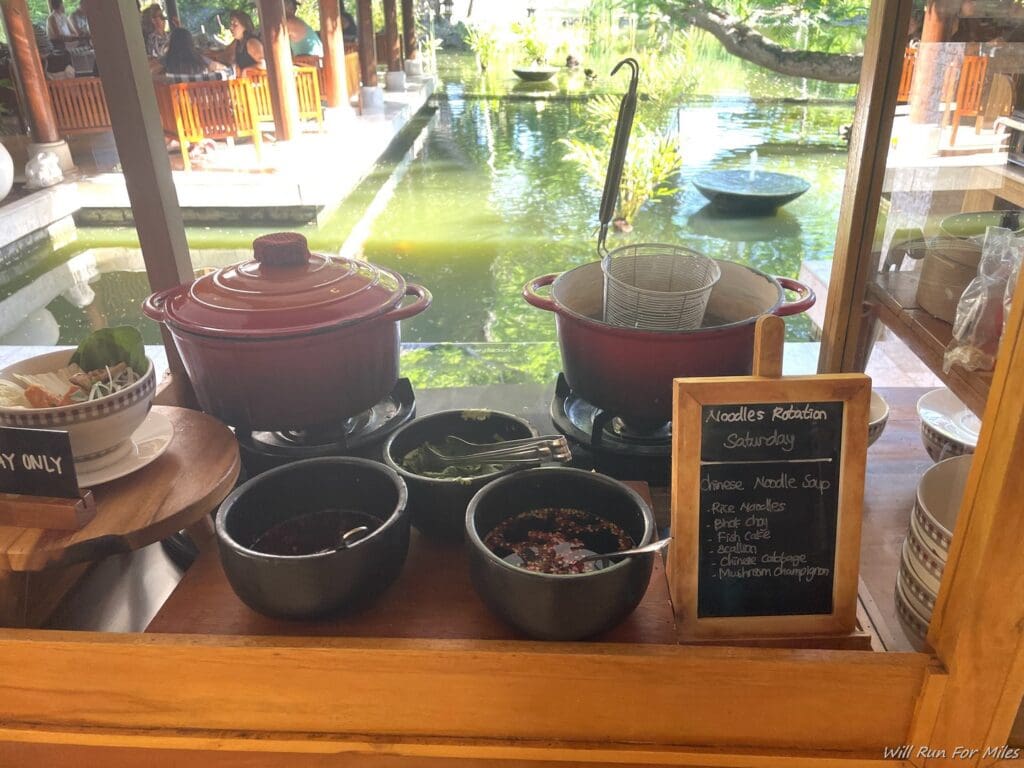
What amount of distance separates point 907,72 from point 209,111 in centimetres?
599

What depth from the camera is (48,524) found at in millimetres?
796

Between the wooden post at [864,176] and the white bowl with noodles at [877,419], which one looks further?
the white bowl with noodles at [877,419]

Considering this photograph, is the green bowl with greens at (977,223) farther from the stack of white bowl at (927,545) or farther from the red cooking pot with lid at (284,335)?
the red cooking pot with lid at (284,335)

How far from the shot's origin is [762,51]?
14.0ft

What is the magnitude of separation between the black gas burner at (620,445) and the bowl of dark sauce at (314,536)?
36 cm

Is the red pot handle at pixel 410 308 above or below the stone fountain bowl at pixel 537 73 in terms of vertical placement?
below

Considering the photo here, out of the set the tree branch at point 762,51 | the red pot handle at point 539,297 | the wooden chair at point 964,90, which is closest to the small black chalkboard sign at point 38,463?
the red pot handle at point 539,297

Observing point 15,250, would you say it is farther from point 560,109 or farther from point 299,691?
point 560,109

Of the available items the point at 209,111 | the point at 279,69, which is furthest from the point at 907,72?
the point at 279,69

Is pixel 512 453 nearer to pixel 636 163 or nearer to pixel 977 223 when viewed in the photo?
pixel 977 223

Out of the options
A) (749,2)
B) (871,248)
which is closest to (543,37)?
(749,2)

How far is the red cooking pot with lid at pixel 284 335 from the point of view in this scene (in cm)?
100

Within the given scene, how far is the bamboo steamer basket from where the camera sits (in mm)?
922

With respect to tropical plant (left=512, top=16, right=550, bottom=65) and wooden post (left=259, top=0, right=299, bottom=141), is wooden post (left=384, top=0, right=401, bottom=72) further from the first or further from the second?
wooden post (left=259, top=0, right=299, bottom=141)
